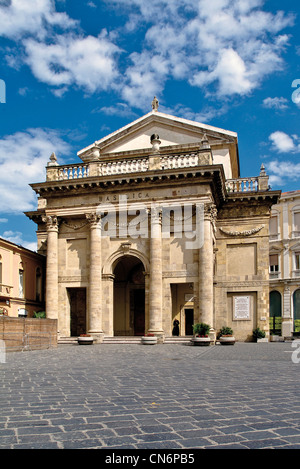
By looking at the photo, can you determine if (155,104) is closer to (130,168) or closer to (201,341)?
(130,168)

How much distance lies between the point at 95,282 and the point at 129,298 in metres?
5.83

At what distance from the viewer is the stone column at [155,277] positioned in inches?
1097

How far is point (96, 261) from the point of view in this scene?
29.6m

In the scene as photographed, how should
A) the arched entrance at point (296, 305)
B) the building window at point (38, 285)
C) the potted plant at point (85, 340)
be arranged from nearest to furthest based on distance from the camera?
the potted plant at point (85, 340) → the building window at point (38, 285) → the arched entrance at point (296, 305)

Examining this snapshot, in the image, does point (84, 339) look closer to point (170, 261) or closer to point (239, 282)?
point (170, 261)

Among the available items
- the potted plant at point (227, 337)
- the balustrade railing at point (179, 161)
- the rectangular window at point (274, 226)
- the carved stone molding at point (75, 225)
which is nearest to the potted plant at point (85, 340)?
the carved stone molding at point (75, 225)

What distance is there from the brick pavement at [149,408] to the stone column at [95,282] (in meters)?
15.8

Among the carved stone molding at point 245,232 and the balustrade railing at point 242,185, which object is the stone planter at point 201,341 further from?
the balustrade railing at point 242,185

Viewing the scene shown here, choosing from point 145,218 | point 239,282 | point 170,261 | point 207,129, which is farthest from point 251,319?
point 207,129

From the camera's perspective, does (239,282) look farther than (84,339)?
Yes

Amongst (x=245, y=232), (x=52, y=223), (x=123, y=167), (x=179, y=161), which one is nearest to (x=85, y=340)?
(x=52, y=223)

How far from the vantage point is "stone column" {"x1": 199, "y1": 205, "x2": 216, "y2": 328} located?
2748cm
